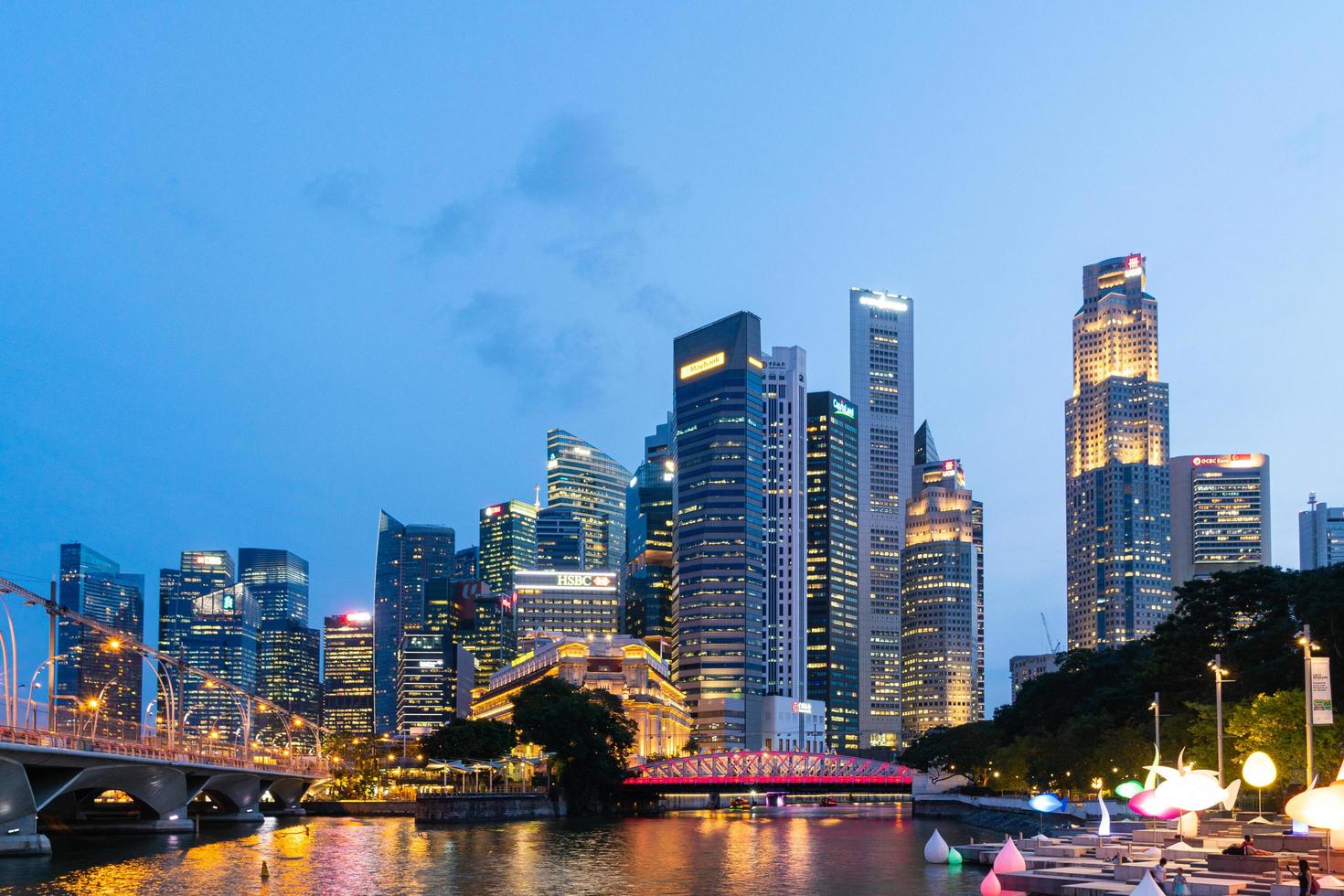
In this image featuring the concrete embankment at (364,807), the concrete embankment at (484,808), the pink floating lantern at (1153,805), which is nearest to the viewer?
the pink floating lantern at (1153,805)

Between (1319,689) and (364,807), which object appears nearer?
(1319,689)

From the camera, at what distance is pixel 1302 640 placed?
52219 mm

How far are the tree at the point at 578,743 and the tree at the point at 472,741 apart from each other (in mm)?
6661

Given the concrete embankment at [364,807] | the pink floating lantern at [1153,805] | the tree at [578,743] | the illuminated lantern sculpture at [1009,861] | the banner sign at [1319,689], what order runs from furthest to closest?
the concrete embankment at [364,807]
the tree at [578,743]
the pink floating lantern at [1153,805]
the illuminated lantern sculpture at [1009,861]
the banner sign at [1319,689]

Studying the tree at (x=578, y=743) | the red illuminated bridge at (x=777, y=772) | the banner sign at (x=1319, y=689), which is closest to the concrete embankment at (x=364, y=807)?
the tree at (x=578, y=743)

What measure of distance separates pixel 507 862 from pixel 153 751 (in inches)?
1301

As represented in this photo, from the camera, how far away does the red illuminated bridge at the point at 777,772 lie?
17762 cm

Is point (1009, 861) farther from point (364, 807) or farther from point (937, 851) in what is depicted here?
point (364, 807)

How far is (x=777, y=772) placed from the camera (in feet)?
625

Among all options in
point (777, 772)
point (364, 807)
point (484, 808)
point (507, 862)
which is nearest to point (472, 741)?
point (364, 807)

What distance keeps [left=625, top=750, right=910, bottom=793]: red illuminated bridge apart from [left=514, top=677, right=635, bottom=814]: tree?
965cm

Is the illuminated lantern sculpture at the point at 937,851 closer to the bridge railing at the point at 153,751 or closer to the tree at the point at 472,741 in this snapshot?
the bridge railing at the point at 153,751

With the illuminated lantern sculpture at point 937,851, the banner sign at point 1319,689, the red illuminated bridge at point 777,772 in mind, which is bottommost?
the red illuminated bridge at point 777,772

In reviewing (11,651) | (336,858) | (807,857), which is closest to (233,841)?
(336,858)
